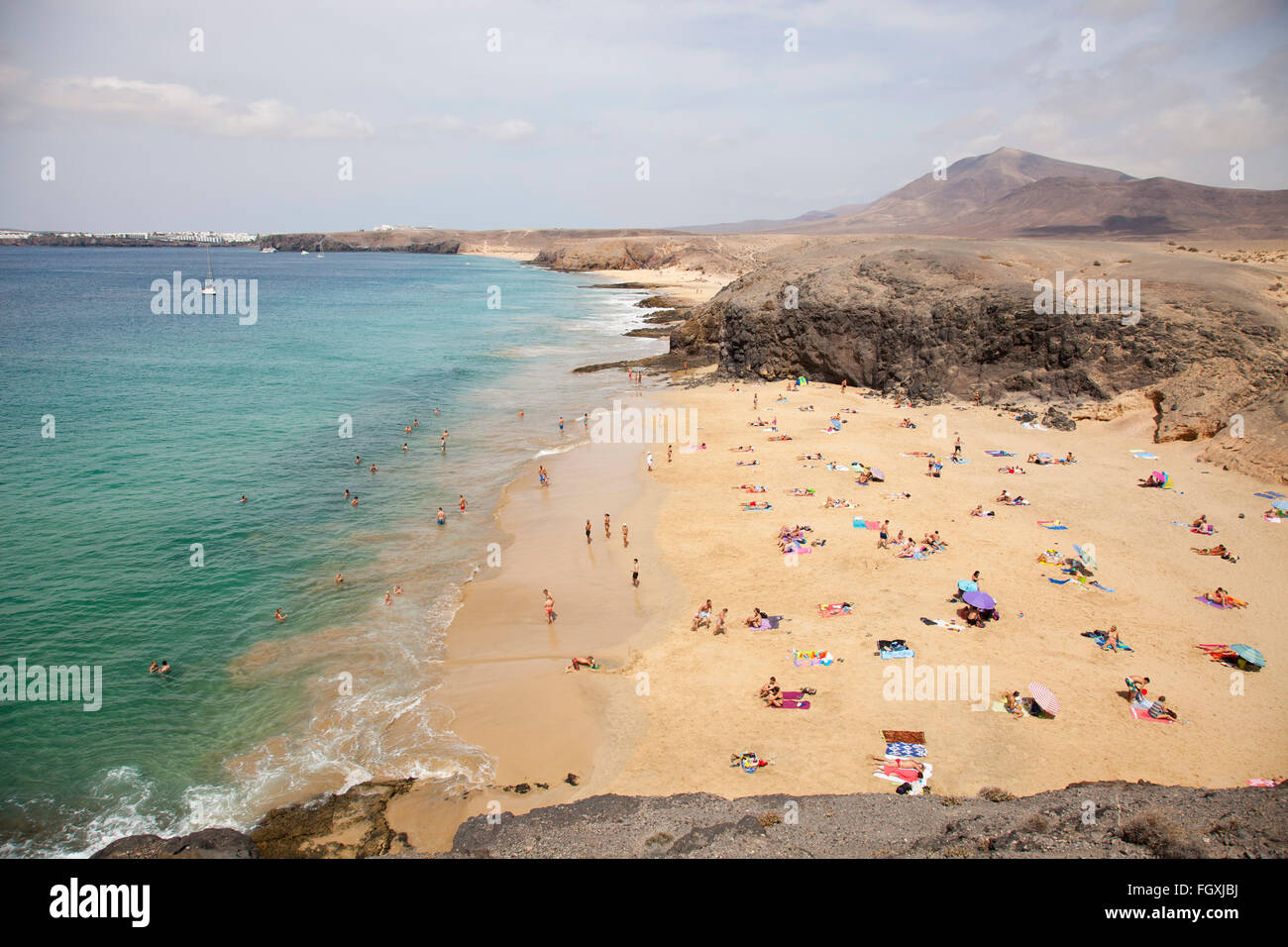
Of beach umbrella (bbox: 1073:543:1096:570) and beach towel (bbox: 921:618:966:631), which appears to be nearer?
beach towel (bbox: 921:618:966:631)

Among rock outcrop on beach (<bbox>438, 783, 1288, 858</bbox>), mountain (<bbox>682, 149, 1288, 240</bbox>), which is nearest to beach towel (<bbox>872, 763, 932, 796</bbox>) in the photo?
rock outcrop on beach (<bbox>438, 783, 1288, 858</bbox>)

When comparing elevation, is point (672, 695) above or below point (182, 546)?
below

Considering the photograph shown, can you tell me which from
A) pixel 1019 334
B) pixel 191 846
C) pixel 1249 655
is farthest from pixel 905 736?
pixel 1019 334

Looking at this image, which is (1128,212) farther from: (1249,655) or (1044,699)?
(1044,699)

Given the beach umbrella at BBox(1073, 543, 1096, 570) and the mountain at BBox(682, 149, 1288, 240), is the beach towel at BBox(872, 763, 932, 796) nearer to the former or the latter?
the beach umbrella at BBox(1073, 543, 1096, 570)
